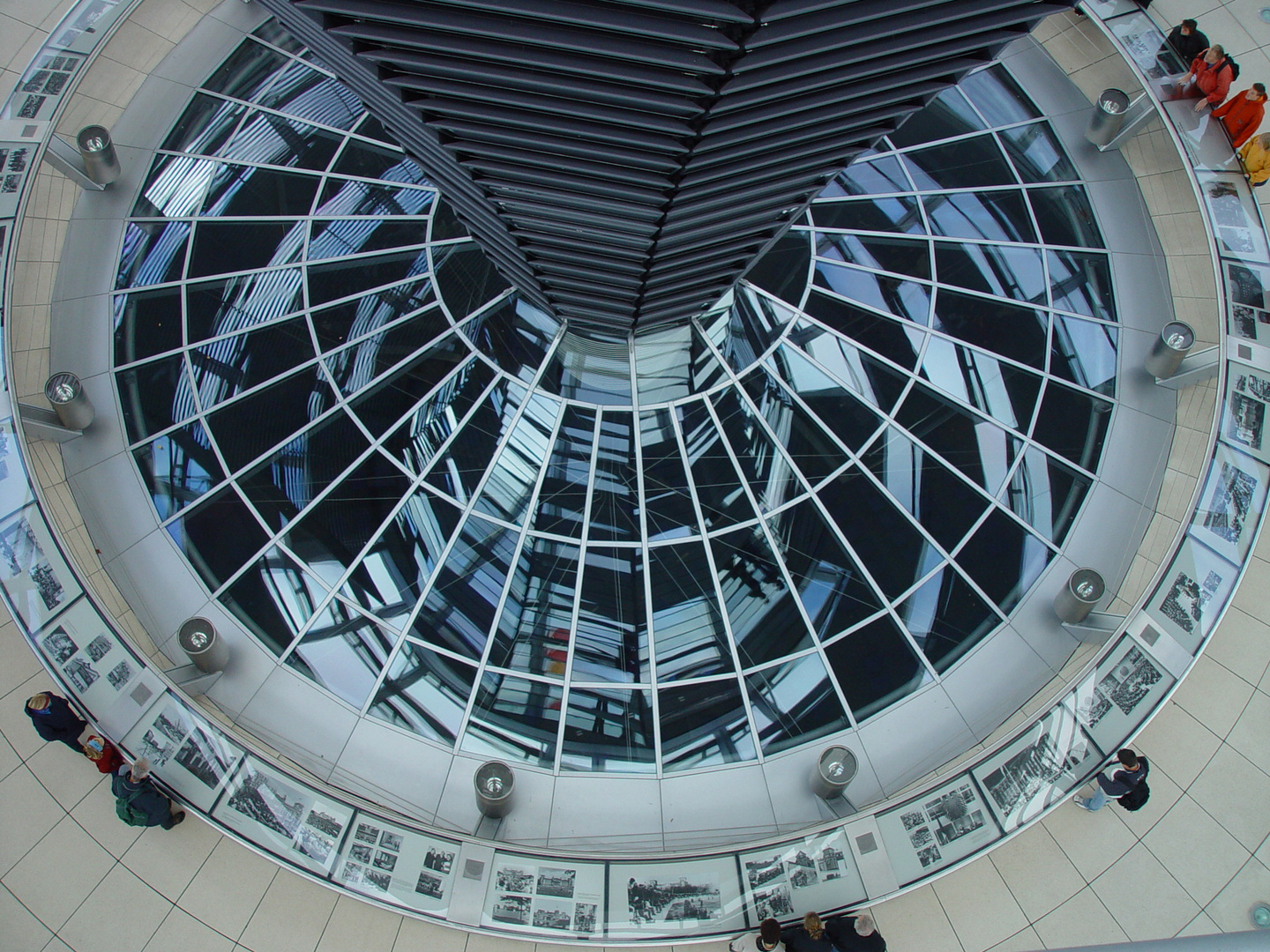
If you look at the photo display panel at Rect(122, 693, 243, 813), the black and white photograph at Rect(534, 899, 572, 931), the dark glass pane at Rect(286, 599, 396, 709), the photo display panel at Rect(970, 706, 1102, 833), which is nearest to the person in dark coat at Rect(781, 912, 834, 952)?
the black and white photograph at Rect(534, 899, 572, 931)

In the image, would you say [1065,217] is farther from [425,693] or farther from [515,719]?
[425,693]

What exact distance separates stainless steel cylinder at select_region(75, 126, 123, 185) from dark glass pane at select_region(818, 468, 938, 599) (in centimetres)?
1936

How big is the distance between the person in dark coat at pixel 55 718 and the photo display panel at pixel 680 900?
11.2 metres

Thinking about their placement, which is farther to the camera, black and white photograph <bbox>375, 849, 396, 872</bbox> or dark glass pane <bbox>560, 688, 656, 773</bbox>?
dark glass pane <bbox>560, 688, 656, 773</bbox>

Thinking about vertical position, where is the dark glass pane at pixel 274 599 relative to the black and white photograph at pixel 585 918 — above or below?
above

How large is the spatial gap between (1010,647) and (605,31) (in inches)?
642

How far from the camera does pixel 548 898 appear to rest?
17609 mm

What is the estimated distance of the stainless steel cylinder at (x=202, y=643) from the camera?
19.3m

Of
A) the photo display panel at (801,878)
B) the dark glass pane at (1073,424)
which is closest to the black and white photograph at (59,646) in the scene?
the photo display panel at (801,878)

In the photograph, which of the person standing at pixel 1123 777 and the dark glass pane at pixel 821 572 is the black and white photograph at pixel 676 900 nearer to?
the dark glass pane at pixel 821 572

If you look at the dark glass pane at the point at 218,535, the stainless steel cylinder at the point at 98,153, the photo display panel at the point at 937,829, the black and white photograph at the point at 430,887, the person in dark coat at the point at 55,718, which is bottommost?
the black and white photograph at the point at 430,887

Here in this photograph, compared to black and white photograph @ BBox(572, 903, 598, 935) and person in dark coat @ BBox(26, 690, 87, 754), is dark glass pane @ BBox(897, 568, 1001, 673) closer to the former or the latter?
black and white photograph @ BBox(572, 903, 598, 935)

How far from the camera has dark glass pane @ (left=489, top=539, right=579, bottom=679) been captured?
20.7 m

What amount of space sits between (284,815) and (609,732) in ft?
21.3
